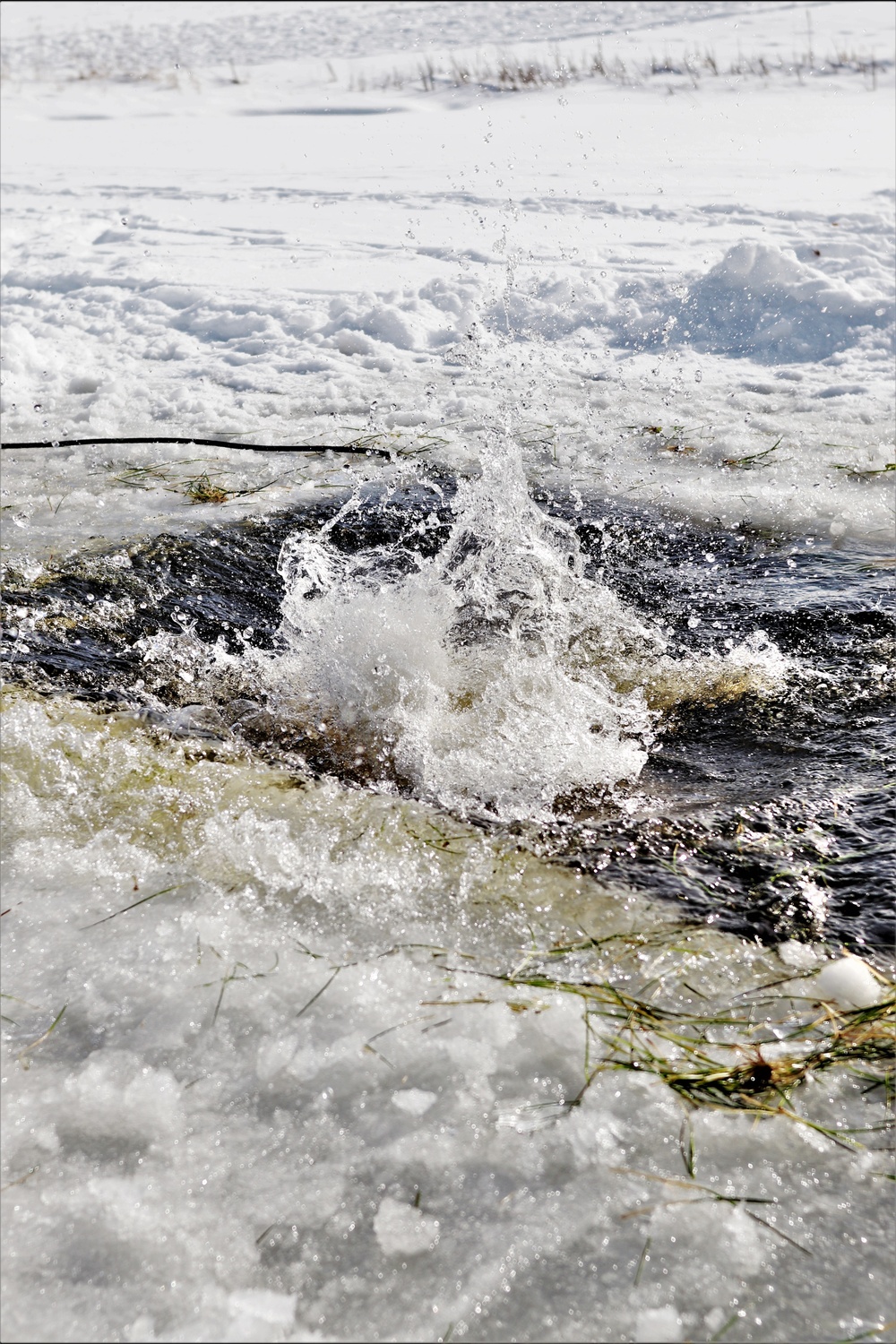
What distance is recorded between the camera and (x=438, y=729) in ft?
8.61

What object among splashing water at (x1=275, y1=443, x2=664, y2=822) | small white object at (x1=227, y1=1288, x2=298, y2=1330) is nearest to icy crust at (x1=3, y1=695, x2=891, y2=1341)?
small white object at (x1=227, y1=1288, x2=298, y2=1330)

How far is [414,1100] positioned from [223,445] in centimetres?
339


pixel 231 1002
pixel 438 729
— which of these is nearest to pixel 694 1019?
pixel 231 1002

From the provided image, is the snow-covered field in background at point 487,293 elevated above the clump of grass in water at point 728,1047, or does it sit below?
above

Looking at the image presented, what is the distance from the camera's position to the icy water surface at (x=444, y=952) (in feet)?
4.32

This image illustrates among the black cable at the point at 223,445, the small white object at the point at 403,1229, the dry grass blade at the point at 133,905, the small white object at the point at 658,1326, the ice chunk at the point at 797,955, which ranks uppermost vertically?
the black cable at the point at 223,445

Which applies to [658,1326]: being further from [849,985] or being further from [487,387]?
[487,387]

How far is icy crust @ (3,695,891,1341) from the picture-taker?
1279 millimetres

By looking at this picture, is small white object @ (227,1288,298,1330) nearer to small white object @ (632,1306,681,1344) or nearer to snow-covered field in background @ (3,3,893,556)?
small white object @ (632,1306,681,1344)

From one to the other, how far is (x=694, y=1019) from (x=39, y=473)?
11.8 feet

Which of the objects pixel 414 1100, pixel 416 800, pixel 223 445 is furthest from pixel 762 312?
pixel 414 1100

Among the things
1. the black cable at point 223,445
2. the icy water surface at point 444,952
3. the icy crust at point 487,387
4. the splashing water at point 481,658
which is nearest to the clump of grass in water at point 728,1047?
the icy water surface at point 444,952

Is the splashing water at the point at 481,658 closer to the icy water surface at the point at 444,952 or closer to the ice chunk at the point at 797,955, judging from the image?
the icy water surface at the point at 444,952

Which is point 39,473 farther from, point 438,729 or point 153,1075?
point 153,1075
